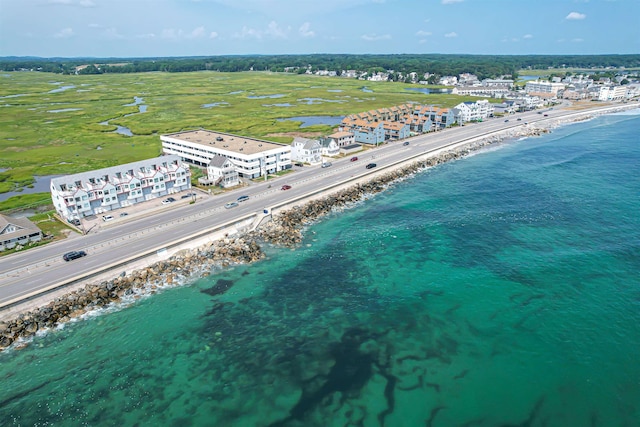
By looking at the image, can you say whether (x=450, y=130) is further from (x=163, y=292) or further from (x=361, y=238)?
(x=163, y=292)

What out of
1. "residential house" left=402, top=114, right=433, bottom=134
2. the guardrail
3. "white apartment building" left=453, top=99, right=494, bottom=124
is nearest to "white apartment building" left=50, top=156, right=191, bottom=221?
the guardrail

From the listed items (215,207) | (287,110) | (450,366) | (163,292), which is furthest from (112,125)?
(450,366)

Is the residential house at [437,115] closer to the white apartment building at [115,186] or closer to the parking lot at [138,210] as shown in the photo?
the parking lot at [138,210]

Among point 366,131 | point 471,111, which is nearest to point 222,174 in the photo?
point 366,131

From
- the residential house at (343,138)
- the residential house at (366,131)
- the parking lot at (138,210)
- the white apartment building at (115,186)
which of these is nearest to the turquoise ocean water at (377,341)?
the parking lot at (138,210)

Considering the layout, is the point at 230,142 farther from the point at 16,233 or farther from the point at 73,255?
the point at 73,255

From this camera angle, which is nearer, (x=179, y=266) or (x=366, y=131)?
(x=179, y=266)
